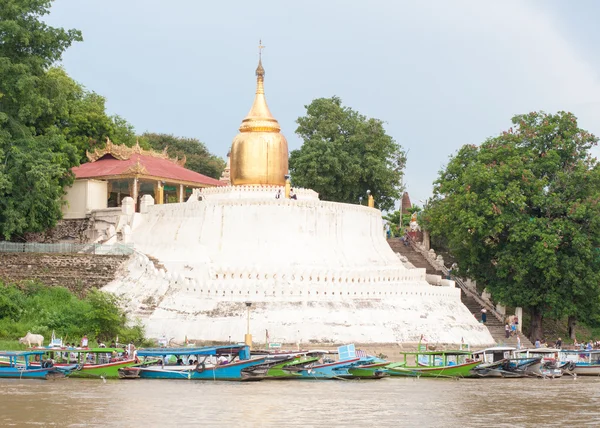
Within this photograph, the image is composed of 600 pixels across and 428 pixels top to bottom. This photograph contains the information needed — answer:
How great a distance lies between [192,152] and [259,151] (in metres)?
36.7

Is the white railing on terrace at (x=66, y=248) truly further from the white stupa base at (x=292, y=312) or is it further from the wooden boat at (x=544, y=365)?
the wooden boat at (x=544, y=365)

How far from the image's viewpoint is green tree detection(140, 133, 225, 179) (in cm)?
8712

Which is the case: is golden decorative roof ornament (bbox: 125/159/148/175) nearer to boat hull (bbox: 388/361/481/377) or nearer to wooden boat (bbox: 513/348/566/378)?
boat hull (bbox: 388/361/481/377)

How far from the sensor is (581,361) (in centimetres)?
4353

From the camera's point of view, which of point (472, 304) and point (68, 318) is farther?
point (472, 304)

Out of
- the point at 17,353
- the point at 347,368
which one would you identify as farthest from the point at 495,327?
the point at 17,353

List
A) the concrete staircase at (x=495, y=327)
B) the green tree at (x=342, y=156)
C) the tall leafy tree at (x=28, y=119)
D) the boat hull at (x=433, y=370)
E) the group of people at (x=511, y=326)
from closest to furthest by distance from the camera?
the boat hull at (x=433, y=370) → the tall leafy tree at (x=28, y=119) → the concrete staircase at (x=495, y=327) → the group of people at (x=511, y=326) → the green tree at (x=342, y=156)

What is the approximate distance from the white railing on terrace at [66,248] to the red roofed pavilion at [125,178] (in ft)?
21.5

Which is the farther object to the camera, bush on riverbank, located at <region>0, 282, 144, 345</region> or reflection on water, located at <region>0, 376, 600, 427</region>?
bush on riverbank, located at <region>0, 282, 144, 345</region>

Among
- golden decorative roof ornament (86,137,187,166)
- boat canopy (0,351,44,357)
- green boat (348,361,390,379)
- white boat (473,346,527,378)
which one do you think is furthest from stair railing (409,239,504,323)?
boat canopy (0,351,44,357)

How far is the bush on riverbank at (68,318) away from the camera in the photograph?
4319cm

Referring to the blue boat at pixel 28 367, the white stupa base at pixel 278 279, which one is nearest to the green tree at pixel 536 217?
the white stupa base at pixel 278 279

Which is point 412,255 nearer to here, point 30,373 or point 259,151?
point 259,151

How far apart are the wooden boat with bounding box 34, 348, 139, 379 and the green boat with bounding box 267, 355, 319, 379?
424 centimetres
